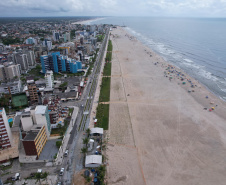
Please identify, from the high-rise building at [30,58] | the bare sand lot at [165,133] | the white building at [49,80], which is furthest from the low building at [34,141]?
the high-rise building at [30,58]

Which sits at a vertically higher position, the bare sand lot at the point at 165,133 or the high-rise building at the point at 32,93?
the high-rise building at the point at 32,93

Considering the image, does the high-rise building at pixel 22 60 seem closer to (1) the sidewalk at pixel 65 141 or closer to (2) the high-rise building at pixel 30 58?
(2) the high-rise building at pixel 30 58

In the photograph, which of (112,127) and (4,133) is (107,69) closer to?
(112,127)

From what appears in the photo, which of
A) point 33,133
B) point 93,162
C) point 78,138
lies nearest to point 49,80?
point 78,138

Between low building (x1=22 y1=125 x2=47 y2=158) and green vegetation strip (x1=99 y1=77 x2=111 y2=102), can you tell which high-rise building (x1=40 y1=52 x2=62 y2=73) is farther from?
low building (x1=22 y1=125 x2=47 y2=158)

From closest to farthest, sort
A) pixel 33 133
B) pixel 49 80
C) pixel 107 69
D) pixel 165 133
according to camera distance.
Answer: pixel 33 133 → pixel 165 133 → pixel 49 80 → pixel 107 69

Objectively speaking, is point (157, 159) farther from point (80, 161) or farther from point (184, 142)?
point (80, 161)
